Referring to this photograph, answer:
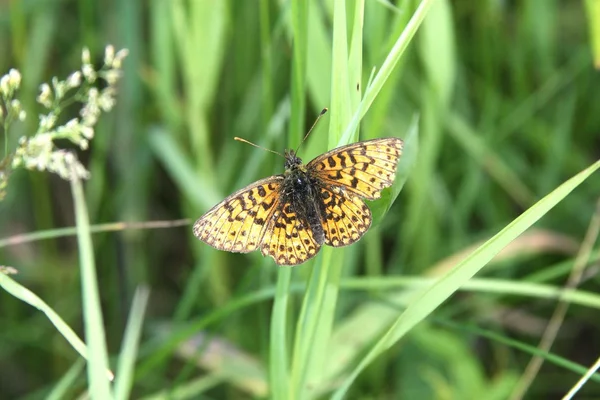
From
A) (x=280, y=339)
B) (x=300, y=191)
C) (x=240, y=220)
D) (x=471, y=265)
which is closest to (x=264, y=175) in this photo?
(x=300, y=191)

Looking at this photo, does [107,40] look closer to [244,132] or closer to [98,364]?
[244,132]

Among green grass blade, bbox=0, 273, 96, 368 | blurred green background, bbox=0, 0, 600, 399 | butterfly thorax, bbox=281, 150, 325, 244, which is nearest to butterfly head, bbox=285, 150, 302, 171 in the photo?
butterfly thorax, bbox=281, 150, 325, 244

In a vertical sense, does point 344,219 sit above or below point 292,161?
below

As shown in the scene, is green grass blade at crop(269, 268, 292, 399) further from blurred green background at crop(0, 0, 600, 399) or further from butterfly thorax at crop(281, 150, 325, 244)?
blurred green background at crop(0, 0, 600, 399)

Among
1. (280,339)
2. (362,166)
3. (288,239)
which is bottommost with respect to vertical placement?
(280,339)

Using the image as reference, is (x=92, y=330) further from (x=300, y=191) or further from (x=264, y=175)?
(x=264, y=175)

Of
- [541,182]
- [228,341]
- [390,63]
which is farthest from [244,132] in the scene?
[390,63]

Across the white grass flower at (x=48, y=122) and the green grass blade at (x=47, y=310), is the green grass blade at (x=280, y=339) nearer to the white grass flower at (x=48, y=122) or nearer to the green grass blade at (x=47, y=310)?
the green grass blade at (x=47, y=310)
